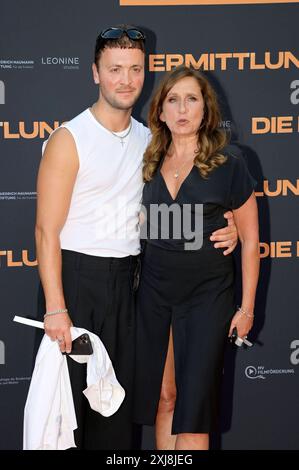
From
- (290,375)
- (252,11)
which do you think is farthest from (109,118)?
(290,375)

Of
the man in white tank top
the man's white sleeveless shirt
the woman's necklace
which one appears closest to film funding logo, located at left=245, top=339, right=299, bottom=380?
the man in white tank top

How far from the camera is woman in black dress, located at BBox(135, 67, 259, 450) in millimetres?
2711

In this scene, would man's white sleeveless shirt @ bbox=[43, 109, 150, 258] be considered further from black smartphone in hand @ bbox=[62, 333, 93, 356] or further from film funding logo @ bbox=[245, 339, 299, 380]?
film funding logo @ bbox=[245, 339, 299, 380]

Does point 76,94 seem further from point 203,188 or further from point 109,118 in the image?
point 203,188

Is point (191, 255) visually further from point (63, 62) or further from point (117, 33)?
point (63, 62)

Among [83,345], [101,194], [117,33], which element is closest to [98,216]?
[101,194]

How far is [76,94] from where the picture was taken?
11.3 ft

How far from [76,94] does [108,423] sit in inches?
62.4

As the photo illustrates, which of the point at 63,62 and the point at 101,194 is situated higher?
the point at 63,62

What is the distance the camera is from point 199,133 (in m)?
2.81

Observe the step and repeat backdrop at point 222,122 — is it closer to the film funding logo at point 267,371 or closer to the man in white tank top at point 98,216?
the film funding logo at point 267,371

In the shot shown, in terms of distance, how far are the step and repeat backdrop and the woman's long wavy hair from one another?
696mm

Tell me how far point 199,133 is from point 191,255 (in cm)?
50

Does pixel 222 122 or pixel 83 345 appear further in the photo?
pixel 222 122
